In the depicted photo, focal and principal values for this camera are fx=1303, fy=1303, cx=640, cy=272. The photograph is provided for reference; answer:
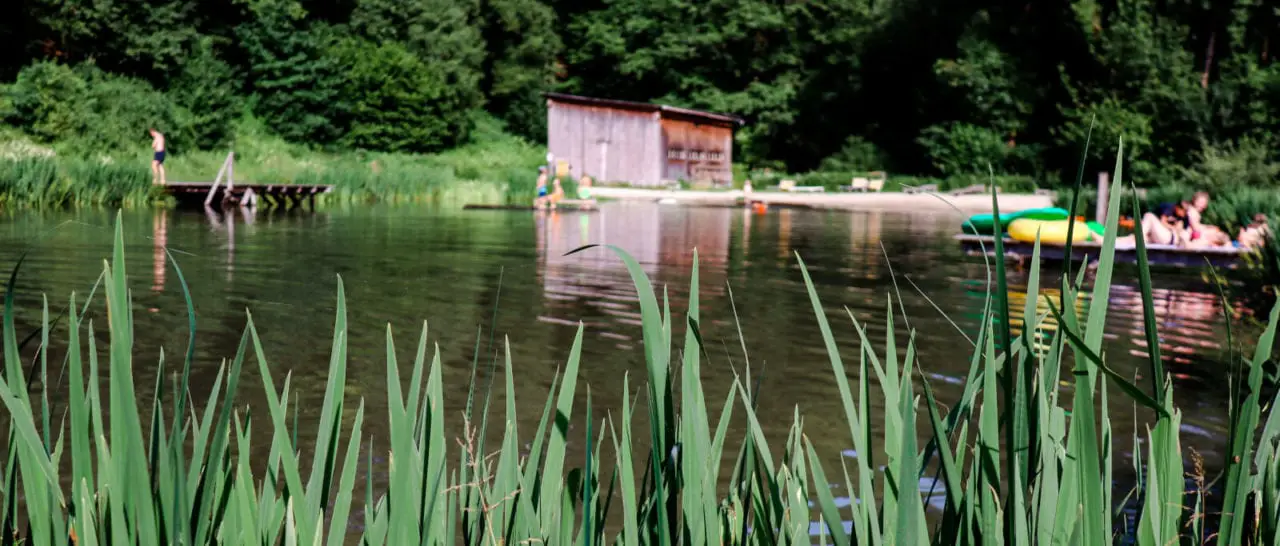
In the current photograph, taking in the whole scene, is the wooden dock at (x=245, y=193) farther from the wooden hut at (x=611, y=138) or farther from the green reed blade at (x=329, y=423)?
the green reed blade at (x=329, y=423)

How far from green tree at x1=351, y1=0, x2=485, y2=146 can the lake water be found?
1308 inches

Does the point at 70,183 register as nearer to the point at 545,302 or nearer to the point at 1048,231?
the point at 545,302

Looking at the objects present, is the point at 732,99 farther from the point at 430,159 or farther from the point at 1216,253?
the point at 1216,253

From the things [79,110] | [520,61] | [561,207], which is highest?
[520,61]

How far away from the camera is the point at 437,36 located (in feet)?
188

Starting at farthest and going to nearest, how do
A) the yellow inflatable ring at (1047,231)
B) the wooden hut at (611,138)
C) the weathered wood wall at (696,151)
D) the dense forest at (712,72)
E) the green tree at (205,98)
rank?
the weathered wood wall at (696,151) → the wooden hut at (611,138) → the green tree at (205,98) → the dense forest at (712,72) → the yellow inflatable ring at (1047,231)

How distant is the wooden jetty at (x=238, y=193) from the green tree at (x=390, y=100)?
74.0 ft

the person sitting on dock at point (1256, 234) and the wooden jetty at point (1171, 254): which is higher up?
the person sitting on dock at point (1256, 234)

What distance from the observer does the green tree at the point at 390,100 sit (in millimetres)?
53250

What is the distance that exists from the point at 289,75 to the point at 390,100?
4.11 metres

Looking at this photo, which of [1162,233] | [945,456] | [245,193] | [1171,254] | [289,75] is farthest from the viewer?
[289,75]

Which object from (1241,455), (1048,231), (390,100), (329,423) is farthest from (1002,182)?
(329,423)

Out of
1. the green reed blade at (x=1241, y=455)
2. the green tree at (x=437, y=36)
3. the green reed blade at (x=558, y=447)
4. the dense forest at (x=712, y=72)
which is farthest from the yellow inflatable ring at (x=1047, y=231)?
the green tree at (x=437, y=36)

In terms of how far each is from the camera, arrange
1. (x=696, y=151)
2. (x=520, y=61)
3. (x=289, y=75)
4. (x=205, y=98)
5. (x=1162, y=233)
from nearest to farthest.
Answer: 1. (x=1162, y=233)
2. (x=205, y=98)
3. (x=289, y=75)
4. (x=696, y=151)
5. (x=520, y=61)
